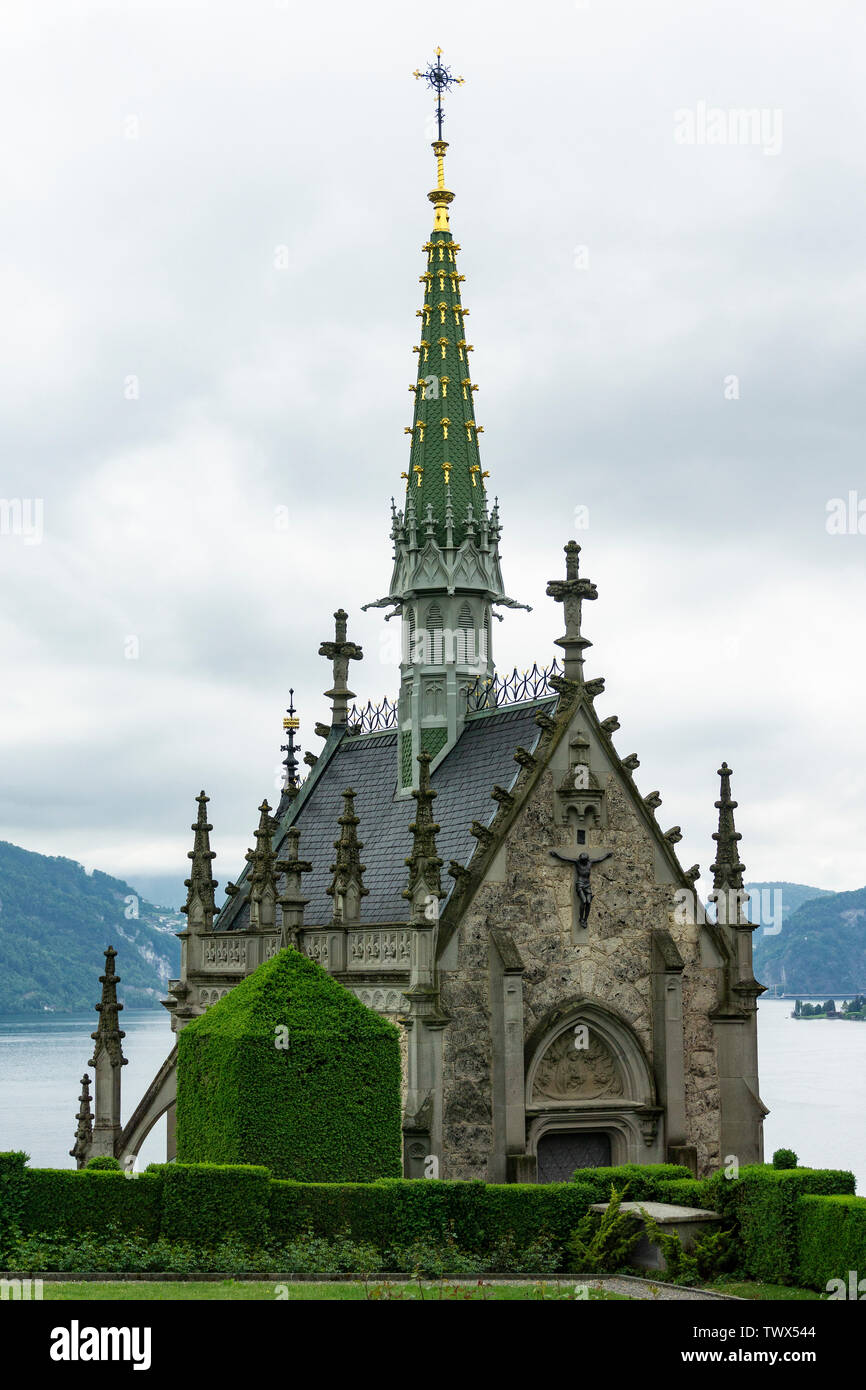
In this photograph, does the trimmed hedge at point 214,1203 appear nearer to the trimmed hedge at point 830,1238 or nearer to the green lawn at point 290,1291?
the green lawn at point 290,1291

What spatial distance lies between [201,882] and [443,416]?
1256 cm

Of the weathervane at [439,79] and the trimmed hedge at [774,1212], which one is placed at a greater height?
the weathervane at [439,79]

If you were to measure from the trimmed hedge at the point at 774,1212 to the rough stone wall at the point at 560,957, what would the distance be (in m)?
7.61

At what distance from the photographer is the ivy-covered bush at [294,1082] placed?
29.8 metres

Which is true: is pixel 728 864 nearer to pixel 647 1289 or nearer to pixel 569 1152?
pixel 569 1152

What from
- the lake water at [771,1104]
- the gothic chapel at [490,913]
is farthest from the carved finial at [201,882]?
the lake water at [771,1104]

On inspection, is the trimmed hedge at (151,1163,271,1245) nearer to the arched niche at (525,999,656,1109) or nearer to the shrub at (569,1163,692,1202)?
the shrub at (569,1163,692,1202)

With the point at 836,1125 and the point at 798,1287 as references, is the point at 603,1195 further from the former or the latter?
the point at 836,1125

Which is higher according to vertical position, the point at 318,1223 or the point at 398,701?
the point at 398,701

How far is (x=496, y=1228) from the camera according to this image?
28969mm

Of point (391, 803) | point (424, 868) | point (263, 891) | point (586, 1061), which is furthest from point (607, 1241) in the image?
point (391, 803)

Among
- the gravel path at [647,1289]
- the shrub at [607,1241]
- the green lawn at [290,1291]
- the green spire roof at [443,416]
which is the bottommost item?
the gravel path at [647,1289]
